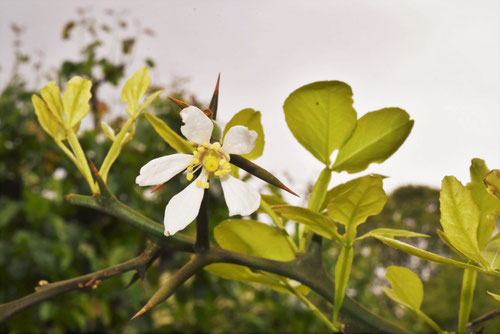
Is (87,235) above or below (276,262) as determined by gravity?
below

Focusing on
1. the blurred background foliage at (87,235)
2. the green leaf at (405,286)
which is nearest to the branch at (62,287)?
the green leaf at (405,286)

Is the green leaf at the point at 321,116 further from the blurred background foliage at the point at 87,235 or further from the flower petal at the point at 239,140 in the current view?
the blurred background foliage at the point at 87,235

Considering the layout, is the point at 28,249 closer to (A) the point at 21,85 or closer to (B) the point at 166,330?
(B) the point at 166,330

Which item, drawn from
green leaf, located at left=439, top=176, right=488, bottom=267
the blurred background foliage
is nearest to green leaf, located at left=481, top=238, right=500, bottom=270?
green leaf, located at left=439, top=176, right=488, bottom=267

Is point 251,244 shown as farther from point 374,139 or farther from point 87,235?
point 87,235

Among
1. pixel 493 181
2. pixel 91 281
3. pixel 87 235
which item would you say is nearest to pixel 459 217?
pixel 493 181

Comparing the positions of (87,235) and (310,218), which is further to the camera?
(87,235)
